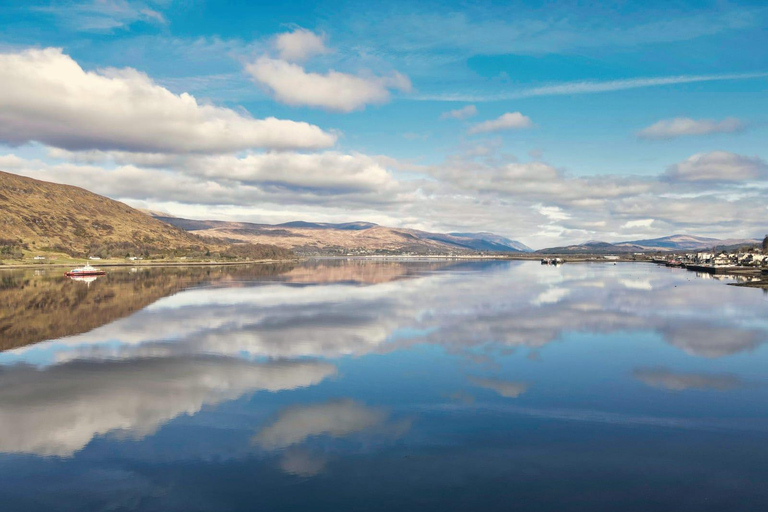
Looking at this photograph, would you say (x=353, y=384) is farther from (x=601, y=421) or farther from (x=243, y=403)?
(x=601, y=421)

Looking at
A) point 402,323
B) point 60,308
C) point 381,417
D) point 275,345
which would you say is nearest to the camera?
point 381,417

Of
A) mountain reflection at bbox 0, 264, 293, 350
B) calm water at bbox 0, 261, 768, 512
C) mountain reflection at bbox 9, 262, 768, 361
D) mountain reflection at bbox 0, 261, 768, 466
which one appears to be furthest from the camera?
mountain reflection at bbox 0, 264, 293, 350

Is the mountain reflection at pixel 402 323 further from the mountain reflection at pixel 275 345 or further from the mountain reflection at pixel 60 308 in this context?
the mountain reflection at pixel 60 308

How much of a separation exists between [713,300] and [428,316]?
4956 centimetres

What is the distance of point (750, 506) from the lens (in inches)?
571

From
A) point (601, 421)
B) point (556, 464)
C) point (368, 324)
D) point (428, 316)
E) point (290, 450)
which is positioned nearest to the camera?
point (556, 464)

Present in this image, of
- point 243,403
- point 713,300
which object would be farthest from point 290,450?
point 713,300

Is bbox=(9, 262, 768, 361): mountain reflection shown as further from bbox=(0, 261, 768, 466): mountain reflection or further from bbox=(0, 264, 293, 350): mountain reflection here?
bbox=(0, 264, 293, 350): mountain reflection

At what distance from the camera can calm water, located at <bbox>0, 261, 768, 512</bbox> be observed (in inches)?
609

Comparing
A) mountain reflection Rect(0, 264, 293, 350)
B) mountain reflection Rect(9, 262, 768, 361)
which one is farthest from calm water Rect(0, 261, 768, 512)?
mountain reflection Rect(0, 264, 293, 350)

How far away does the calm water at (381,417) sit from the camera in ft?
50.7

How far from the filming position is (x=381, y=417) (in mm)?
22219

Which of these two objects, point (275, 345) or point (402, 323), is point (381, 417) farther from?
point (402, 323)

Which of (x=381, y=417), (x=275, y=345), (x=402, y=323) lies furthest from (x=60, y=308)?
(x=381, y=417)
